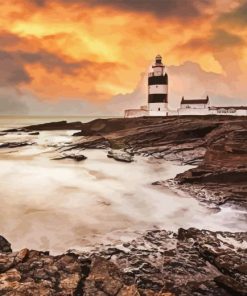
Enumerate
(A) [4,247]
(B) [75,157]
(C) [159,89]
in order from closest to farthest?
(A) [4,247], (B) [75,157], (C) [159,89]

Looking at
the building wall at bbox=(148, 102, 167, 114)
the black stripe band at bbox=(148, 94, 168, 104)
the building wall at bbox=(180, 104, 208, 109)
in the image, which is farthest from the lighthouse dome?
the building wall at bbox=(180, 104, 208, 109)

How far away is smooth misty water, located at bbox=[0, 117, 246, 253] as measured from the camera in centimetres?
882

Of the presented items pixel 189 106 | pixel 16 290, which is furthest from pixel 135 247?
pixel 189 106

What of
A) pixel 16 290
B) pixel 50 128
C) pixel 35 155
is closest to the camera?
pixel 16 290

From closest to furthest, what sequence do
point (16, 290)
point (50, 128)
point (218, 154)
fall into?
point (16, 290)
point (218, 154)
point (50, 128)

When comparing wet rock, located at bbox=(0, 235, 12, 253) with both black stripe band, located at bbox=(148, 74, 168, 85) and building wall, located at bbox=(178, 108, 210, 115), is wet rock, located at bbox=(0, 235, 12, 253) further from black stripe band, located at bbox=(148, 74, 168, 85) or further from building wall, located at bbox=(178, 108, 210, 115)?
black stripe band, located at bbox=(148, 74, 168, 85)

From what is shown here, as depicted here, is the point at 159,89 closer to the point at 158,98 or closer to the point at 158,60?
the point at 158,98

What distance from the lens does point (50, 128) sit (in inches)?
2082

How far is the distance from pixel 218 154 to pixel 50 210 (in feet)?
28.9

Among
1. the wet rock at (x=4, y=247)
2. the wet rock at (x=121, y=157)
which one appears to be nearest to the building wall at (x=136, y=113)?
the wet rock at (x=121, y=157)

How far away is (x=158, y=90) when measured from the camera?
44094 millimetres

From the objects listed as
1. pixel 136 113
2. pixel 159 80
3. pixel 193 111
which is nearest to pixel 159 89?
pixel 159 80

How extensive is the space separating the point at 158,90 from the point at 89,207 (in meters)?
34.7

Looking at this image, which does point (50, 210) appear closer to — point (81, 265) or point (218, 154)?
point (81, 265)
